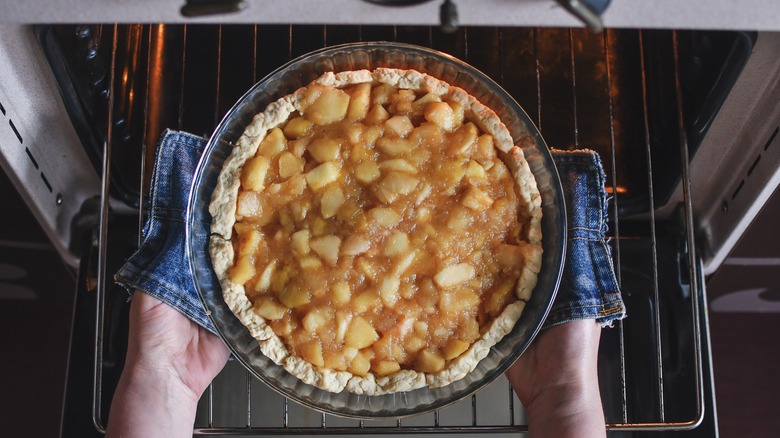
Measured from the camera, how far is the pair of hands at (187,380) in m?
1.30

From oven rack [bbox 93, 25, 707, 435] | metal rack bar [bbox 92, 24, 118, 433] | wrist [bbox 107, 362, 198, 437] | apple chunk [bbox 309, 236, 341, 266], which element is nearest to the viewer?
apple chunk [bbox 309, 236, 341, 266]

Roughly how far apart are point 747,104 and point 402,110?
0.61 meters

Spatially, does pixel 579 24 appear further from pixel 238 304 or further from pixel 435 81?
pixel 238 304

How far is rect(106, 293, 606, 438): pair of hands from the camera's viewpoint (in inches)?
51.3

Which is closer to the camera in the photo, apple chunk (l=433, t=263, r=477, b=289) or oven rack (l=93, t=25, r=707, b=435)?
apple chunk (l=433, t=263, r=477, b=289)

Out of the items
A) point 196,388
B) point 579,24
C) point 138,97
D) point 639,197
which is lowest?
point 196,388

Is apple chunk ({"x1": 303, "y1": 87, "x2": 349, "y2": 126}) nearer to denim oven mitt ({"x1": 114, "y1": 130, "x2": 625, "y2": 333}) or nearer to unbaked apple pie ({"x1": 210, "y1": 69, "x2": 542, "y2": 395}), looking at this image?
unbaked apple pie ({"x1": 210, "y1": 69, "x2": 542, "y2": 395})

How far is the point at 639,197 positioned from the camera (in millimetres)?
1605

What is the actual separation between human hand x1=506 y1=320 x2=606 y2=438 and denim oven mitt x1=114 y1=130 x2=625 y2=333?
30 millimetres

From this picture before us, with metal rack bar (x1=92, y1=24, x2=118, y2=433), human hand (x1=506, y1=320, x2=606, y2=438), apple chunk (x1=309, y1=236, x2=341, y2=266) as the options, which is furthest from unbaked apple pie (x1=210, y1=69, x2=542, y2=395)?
metal rack bar (x1=92, y1=24, x2=118, y2=433)

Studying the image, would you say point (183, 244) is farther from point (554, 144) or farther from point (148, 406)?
point (554, 144)

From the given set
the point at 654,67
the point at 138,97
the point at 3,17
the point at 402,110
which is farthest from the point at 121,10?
the point at 654,67

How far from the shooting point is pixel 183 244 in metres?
1.39

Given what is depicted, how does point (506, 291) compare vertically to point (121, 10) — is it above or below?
below
